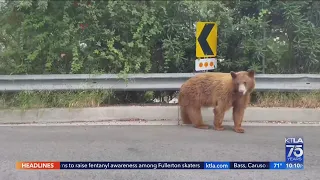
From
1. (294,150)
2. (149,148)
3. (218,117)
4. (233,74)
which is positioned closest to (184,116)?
(218,117)

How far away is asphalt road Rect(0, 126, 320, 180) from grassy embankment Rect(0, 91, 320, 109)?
0.74 meters

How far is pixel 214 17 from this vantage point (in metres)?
8.58

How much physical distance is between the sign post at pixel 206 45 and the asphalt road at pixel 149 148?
145cm

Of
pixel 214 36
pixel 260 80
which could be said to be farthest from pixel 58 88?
pixel 260 80

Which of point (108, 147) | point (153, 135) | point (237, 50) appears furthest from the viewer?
point (237, 50)

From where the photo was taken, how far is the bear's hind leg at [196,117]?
6922mm

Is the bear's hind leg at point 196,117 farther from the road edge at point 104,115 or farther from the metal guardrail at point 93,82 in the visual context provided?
the metal guardrail at point 93,82

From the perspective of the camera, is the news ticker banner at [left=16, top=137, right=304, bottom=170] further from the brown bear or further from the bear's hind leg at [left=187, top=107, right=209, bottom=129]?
the bear's hind leg at [left=187, top=107, right=209, bottom=129]

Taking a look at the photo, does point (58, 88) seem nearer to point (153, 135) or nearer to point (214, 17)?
point (153, 135)

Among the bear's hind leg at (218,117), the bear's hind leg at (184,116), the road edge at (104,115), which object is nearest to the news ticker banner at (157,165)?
the bear's hind leg at (218,117)

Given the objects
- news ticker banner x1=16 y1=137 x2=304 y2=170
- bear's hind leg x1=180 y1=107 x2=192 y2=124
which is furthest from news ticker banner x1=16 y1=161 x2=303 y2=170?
bear's hind leg x1=180 y1=107 x2=192 y2=124

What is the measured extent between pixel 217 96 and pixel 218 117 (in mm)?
353

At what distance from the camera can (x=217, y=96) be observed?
661cm

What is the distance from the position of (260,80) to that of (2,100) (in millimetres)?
4977
